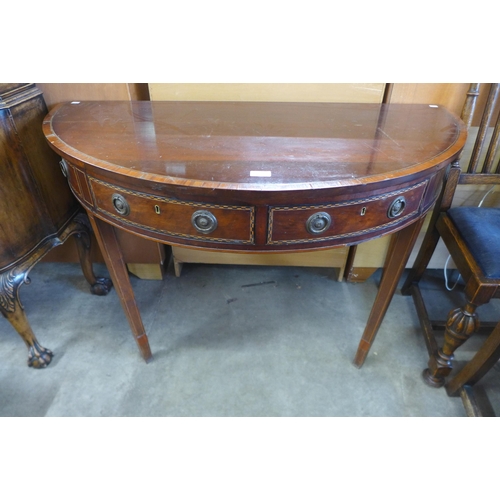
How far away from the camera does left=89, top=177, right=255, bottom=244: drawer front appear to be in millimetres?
644

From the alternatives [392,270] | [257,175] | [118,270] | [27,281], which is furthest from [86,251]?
[392,270]

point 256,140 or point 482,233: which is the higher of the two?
point 256,140

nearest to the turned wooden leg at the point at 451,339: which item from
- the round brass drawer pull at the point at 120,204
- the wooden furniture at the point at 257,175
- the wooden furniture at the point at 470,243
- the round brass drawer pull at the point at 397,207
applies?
the wooden furniture at the point at 470,243

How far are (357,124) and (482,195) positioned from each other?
0.70 meters

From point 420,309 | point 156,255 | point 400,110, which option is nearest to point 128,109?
point 156,255

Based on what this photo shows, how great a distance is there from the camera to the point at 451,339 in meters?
1.01

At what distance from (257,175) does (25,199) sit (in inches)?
29.1

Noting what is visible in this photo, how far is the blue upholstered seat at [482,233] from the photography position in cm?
88

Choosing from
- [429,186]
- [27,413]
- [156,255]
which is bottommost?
[27,413]

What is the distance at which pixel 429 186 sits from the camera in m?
0.73

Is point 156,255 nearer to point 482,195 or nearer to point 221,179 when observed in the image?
point 221,179

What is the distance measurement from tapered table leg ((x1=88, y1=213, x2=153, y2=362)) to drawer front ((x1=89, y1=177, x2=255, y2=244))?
0.15 metres

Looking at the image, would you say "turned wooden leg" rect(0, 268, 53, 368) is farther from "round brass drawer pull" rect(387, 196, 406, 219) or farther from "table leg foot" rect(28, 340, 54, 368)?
"round brass drawer pull" rect(387, 196, 406, 219)

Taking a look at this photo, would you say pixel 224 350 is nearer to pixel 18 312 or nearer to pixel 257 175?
pixel 18 312
